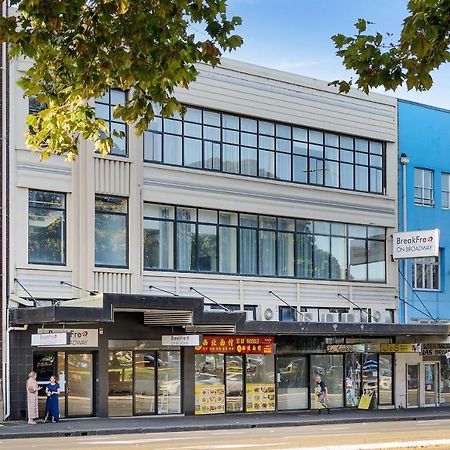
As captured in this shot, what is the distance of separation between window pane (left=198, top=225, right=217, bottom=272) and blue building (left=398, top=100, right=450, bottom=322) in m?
9.53


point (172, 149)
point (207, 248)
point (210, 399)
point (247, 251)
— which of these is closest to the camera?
point (172, 149)

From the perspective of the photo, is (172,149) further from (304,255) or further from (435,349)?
(435,349)

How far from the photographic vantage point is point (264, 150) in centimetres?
3972

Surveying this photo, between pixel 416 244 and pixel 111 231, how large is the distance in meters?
13.0

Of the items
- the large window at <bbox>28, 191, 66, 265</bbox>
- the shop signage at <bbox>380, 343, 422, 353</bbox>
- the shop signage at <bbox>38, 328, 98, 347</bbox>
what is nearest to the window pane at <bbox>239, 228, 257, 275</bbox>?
the shop signage at <bbox>380, 343, 422, 353</bbox>

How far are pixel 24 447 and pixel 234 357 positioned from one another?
15.9 m

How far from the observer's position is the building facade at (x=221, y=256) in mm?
33156

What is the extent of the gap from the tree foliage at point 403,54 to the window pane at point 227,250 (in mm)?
26531

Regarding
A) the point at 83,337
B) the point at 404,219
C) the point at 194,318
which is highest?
the point at 404,219

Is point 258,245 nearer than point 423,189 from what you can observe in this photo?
Yes

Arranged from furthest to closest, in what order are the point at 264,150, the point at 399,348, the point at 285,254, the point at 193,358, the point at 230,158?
the point at 399,348 → the point at 285,254 → the point at 264,150 → the point at 230,158 → the point at 193,358

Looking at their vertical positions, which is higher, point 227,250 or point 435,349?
point 227,250

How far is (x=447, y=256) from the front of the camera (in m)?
45.7

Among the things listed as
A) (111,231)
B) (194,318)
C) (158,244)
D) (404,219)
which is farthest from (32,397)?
(404,219)
